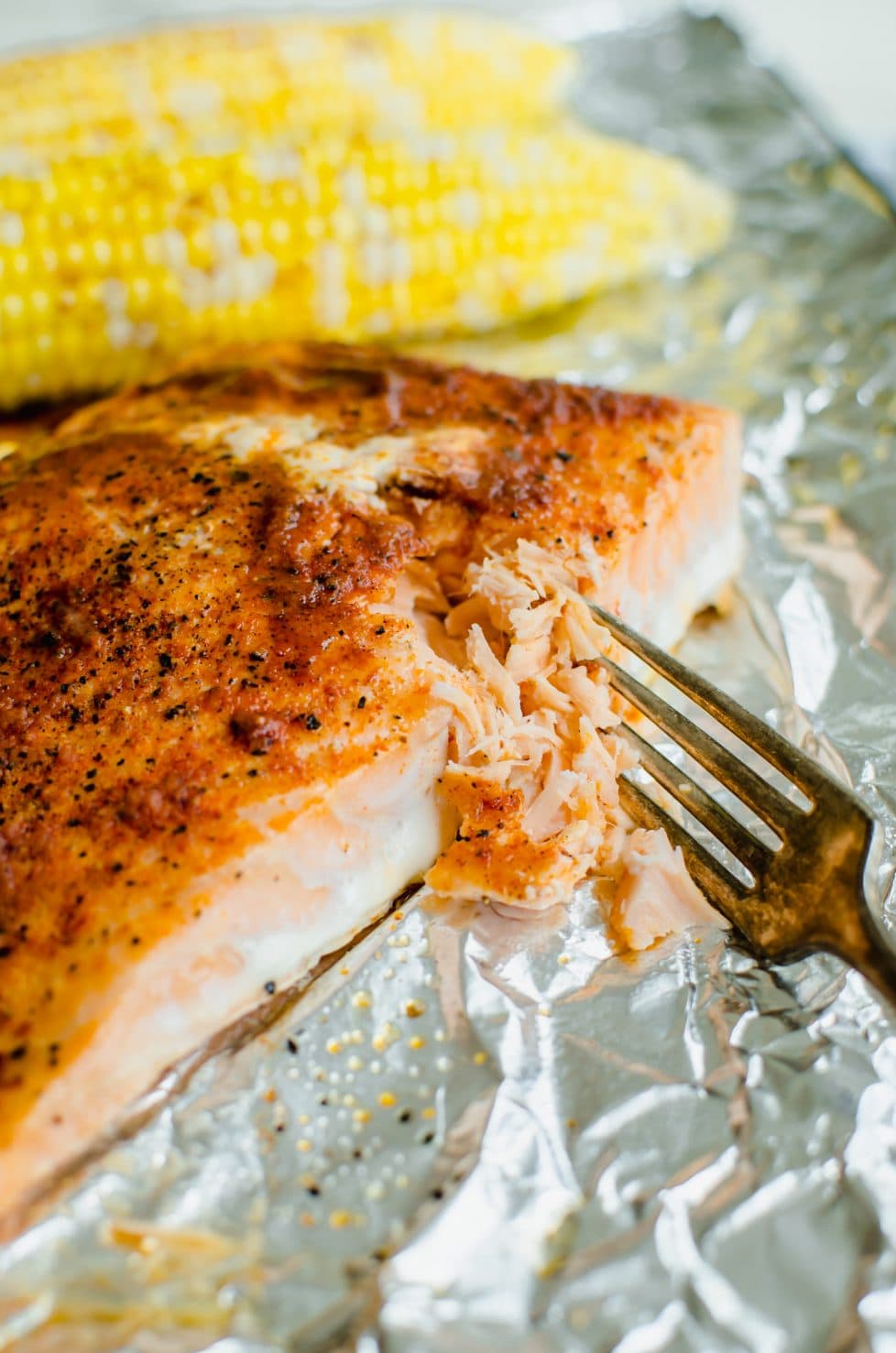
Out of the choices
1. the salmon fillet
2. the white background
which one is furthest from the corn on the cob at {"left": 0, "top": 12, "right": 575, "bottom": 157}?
the salmon fillet

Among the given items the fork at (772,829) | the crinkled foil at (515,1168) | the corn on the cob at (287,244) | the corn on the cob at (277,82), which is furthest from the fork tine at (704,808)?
the corn on the cob at (277,82)

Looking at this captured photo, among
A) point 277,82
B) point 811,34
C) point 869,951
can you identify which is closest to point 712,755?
point 869,951

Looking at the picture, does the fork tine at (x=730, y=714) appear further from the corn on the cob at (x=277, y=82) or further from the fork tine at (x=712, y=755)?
the corn on the cob at (x=277, y=82)

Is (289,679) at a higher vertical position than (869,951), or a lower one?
higher

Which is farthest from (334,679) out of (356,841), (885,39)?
(885,39)

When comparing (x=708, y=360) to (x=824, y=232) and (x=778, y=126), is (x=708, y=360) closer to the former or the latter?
(x=824, y=232)

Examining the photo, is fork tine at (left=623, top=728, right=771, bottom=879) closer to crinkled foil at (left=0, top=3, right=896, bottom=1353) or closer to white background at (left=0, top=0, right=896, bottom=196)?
crinkled foil at (left=0, top=3, right=896, bottom=1353)

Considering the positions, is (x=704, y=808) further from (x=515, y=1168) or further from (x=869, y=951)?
(x=515, y=1168)
